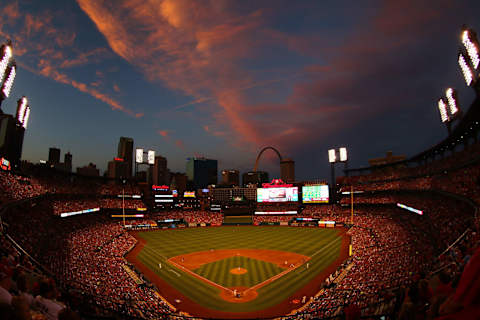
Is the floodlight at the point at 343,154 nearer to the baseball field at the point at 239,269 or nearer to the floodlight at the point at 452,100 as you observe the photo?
the baseball field at the point at 239,269

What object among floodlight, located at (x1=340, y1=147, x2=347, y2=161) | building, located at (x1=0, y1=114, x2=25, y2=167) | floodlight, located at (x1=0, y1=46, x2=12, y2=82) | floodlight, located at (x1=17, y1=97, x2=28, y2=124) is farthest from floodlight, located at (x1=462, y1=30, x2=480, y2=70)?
building, located at (x1=0, y1=114, x2=25, y2=167)

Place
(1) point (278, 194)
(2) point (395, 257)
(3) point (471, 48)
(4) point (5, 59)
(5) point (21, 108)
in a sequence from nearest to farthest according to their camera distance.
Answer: (3) point (471, 48), (2) point (395, 257), (4) point (5, 59), (5) point (21, 108), (1) point (278, 194)

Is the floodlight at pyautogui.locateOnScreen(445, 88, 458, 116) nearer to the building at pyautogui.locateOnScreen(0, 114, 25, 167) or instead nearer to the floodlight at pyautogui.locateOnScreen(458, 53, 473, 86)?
the floodlight at pyautogui.locateOnScreen(458, 53, 473, 86)

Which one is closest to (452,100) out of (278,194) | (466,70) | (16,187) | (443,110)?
(443,110)

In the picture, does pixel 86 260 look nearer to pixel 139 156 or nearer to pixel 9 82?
pixel 9 82

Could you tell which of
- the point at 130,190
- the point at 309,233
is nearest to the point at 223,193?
the point at 130,190

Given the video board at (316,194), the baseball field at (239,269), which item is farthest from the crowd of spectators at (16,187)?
the video board at (316,194)

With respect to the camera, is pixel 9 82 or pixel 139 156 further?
pixel 139 156

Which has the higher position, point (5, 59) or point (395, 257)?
point (5, 59)
